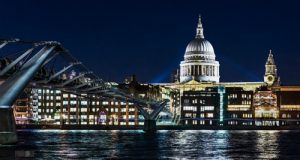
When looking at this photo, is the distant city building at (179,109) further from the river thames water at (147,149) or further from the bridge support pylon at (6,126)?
the bridge support pylon at (6,126)

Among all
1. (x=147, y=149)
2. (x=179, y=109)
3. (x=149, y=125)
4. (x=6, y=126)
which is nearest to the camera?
(x=6, y=126)

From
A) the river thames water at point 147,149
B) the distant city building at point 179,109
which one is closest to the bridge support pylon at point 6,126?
the river thames water at point 147,149

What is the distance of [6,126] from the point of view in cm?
4762

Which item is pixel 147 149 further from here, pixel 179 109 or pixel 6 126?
pixel 179 109

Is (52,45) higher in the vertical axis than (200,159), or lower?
higher

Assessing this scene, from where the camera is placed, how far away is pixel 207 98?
18050 cm

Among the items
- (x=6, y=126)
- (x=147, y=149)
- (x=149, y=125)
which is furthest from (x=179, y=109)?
(x=6, y=126)

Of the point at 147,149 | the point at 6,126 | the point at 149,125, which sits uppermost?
the point at 149,125

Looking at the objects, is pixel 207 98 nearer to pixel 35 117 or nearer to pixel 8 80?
pixel 35 117

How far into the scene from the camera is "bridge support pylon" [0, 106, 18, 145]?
47375 millimetres

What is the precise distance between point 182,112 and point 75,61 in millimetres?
112222

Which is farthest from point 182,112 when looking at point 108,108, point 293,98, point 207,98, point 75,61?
point 75,61

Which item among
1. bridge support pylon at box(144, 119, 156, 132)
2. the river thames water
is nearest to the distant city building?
bridge support pylon at box(144, 119, 156, 132)

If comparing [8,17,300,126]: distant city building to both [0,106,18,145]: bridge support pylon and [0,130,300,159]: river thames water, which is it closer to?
[0,130,300,159]: river thames water
